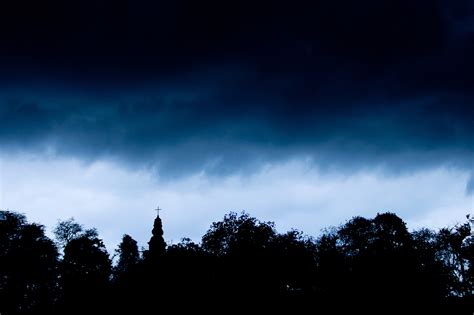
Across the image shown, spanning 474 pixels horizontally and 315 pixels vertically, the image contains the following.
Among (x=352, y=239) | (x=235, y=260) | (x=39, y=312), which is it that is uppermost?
(x=352, y=239)

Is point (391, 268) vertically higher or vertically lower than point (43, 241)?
lower

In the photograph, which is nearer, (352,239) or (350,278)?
(350,278)

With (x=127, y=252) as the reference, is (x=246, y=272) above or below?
below

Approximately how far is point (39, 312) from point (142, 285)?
52.3 ft

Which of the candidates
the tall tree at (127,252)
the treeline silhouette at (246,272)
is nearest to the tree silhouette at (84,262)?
the treeline silhouette at (246,272)

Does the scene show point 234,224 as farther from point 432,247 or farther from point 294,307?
point 432,247

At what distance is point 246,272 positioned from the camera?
4072cm

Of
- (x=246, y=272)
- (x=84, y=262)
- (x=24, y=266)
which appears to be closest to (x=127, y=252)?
(x=84, y=262)

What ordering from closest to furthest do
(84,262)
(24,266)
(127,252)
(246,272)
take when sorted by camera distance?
(246,272), (24,266), (84,262), (127,252)

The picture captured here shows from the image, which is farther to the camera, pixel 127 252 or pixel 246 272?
pixel 127 252

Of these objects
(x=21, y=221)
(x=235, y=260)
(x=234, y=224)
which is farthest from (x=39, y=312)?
(x=234, y=224)

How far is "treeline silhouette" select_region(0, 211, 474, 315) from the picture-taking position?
36062 millimetres

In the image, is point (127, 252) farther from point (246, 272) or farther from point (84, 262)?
point (246, 272)

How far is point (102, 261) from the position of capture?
63.9 meters
